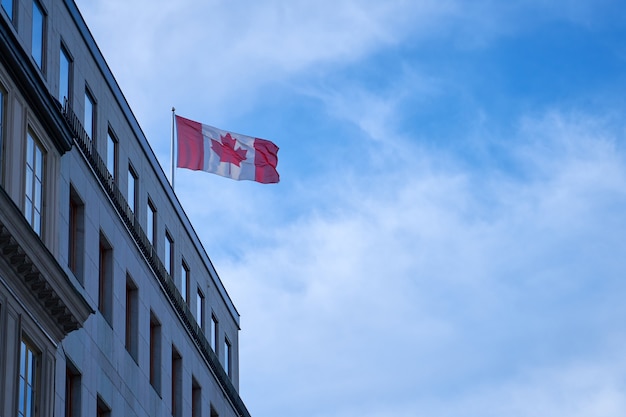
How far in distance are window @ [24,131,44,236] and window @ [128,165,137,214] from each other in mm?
11257

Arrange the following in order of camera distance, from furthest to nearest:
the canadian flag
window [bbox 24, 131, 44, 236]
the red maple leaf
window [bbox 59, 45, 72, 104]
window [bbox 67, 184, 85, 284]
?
the red maple leaf, the canadian flag, window [bbox 59, 45, 72, 104], window [bbox 67, 184, 85, 284], window [bbox 24, 131, 44, 236]

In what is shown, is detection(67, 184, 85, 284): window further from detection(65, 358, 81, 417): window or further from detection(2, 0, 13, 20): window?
detection(2, 0, 13, 20): window

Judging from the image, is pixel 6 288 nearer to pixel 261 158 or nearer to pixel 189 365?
pixel 189 365

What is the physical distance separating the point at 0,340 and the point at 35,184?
22.2 feet

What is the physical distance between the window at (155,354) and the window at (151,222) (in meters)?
3.14

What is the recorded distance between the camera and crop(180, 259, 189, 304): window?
64.9m

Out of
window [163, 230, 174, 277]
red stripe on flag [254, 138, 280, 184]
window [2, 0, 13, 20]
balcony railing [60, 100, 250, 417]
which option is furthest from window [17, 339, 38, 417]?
red stripe on flag [254, 138, 280, 184]

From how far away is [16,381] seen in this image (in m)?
40.2

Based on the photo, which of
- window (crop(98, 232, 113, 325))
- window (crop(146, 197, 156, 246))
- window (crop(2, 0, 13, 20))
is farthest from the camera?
window (crop(146, 197, 156, 246))

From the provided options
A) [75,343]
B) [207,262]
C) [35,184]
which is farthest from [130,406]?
[207,262]

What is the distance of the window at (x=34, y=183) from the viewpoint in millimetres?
44094

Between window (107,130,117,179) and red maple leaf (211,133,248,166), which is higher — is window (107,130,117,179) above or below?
below

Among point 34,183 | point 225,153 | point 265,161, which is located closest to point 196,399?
point 225,153

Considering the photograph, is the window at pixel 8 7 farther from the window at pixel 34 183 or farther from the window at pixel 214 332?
the window at pixel 214 332
